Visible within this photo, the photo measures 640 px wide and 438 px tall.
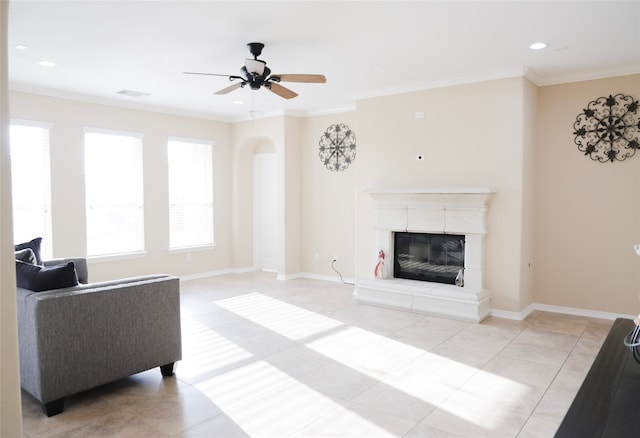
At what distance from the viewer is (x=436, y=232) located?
547 cm

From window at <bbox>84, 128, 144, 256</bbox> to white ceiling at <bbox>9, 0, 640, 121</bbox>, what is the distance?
2.73 feet

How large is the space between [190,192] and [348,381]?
513cm

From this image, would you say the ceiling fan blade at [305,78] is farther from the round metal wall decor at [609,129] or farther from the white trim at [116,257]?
the white trim at [116,257]

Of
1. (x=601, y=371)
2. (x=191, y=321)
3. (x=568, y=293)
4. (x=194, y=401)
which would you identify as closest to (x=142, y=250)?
(x=191, y=321)

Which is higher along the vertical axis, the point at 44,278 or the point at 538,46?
the point at 538,46

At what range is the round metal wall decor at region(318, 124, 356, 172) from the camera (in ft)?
23.3

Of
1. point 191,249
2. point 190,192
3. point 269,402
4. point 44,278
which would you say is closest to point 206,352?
point 269,402

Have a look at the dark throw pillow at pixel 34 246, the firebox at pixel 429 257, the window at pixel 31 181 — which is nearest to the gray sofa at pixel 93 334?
the dark throw pillow at pixel 34 246

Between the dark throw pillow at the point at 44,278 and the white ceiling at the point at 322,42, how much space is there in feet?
6.30

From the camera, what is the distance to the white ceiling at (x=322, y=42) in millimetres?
3340

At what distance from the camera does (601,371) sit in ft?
5.29

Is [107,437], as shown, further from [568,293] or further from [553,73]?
[553,73]

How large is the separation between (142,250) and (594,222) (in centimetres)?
623

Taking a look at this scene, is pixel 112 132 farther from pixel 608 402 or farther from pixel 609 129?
pixel 608 402
